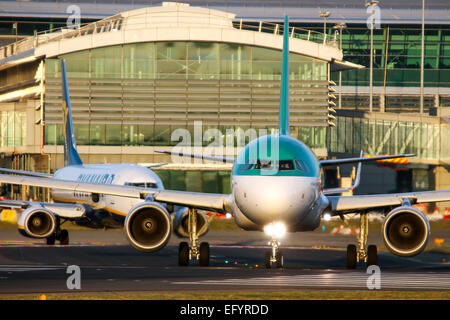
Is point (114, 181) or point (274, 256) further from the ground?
point (114, 181)

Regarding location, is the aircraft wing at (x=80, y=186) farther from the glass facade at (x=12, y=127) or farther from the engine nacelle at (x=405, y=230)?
the glass facade at (x=12, y=127)

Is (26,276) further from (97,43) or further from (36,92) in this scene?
(36,92)

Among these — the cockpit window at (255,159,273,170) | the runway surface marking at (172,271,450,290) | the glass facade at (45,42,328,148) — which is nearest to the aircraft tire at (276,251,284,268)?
the runway surface marking at (172,271,450,290)

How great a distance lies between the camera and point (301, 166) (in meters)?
24.3

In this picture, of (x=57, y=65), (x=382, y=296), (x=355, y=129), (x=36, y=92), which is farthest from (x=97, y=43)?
(x=382, y=296)

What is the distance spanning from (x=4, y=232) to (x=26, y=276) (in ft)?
96.3

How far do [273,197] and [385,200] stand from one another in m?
5.16

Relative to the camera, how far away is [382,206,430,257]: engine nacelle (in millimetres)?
24797

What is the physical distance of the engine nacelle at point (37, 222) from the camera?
130 ft

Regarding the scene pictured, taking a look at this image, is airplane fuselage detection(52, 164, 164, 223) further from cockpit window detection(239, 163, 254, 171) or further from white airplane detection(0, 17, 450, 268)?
cockpit window detection(239, 163, 254, 171)

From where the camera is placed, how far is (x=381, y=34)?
128875mm

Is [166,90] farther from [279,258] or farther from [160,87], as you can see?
[279,258]
